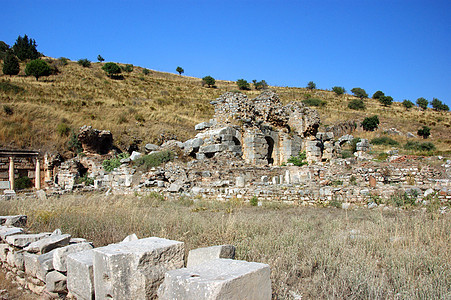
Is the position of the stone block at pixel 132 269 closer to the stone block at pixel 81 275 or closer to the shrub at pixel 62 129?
the stone block at pixel 81 275

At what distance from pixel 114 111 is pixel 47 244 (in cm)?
2895

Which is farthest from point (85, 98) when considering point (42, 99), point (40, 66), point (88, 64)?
point (88, 64)

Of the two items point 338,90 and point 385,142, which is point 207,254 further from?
point 338,90

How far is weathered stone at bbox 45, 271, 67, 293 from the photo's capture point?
3.76 m

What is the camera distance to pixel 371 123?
40.9m

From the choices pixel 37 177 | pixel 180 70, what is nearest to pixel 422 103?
pixel 180 70

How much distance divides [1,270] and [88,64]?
194ft

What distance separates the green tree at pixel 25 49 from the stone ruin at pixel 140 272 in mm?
59848

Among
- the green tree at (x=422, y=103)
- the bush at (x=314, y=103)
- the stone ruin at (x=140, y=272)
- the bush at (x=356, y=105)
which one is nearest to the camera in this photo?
the stone ruin at (x=140, y=272)

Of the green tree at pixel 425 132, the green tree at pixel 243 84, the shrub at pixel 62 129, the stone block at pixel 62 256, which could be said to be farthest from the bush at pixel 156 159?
the green tree at pixel 243 84

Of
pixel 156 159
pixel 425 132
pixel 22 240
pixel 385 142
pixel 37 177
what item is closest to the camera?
pixel 22 240

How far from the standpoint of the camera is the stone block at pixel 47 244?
4266 mm

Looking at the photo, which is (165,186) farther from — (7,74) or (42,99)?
(7,74)

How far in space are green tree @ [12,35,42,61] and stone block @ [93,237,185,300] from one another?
61.1 metres
